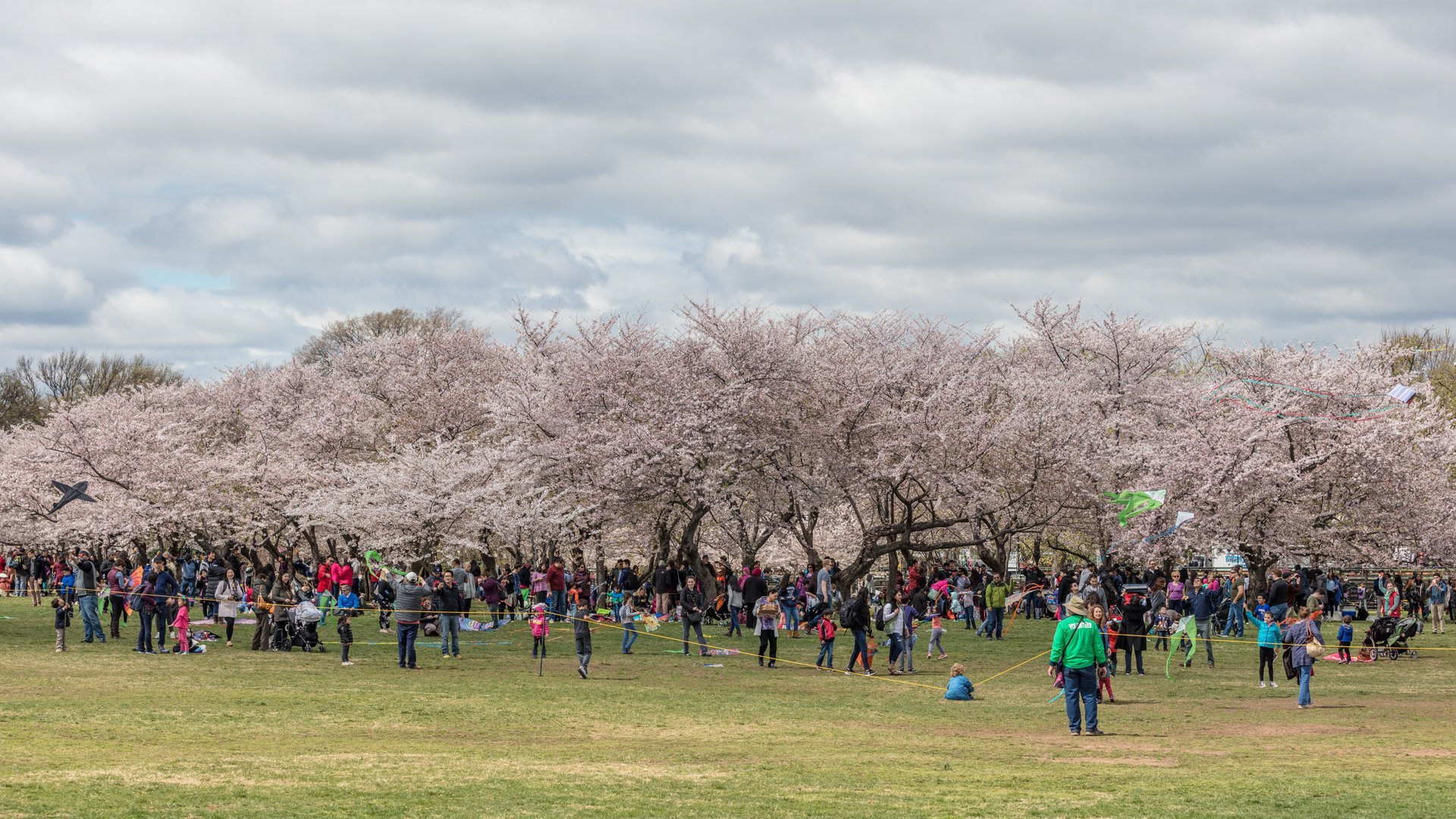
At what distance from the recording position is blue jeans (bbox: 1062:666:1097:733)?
50.3ft

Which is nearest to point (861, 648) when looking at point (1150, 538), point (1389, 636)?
point (1389, 636)

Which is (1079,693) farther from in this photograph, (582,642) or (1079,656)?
(582,642)

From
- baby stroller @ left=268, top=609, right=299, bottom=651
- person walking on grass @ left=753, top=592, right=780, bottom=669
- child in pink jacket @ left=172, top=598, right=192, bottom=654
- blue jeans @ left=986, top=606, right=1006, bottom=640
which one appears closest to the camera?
person walking on grass @ left=753, top=592, right=780, bottom=669

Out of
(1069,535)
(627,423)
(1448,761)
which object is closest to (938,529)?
(1069,535)

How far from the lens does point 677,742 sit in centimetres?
1482

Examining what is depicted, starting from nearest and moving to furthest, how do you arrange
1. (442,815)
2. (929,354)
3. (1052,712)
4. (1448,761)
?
(442,815) → (1448,761) → (1052,712) → (929,354)

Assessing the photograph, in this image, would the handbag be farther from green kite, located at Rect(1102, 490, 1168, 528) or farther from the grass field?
green kite, located at Rect(1102, 490, 1168, 528)

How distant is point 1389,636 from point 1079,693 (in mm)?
13495

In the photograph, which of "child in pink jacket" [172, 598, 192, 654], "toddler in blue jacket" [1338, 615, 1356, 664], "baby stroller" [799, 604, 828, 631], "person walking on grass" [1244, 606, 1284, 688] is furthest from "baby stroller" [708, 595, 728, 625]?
"person walking on grass" [1244, 606, 1284, 688]

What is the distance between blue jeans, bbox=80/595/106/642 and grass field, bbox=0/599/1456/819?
1507 mm

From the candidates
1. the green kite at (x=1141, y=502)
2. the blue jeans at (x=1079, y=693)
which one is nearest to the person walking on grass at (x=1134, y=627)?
the blue jeans at (x=1079, y=693)

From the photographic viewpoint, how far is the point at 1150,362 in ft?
151

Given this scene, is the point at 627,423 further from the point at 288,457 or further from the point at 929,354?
the point at 288,457

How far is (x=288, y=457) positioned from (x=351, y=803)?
3874 centimetres
